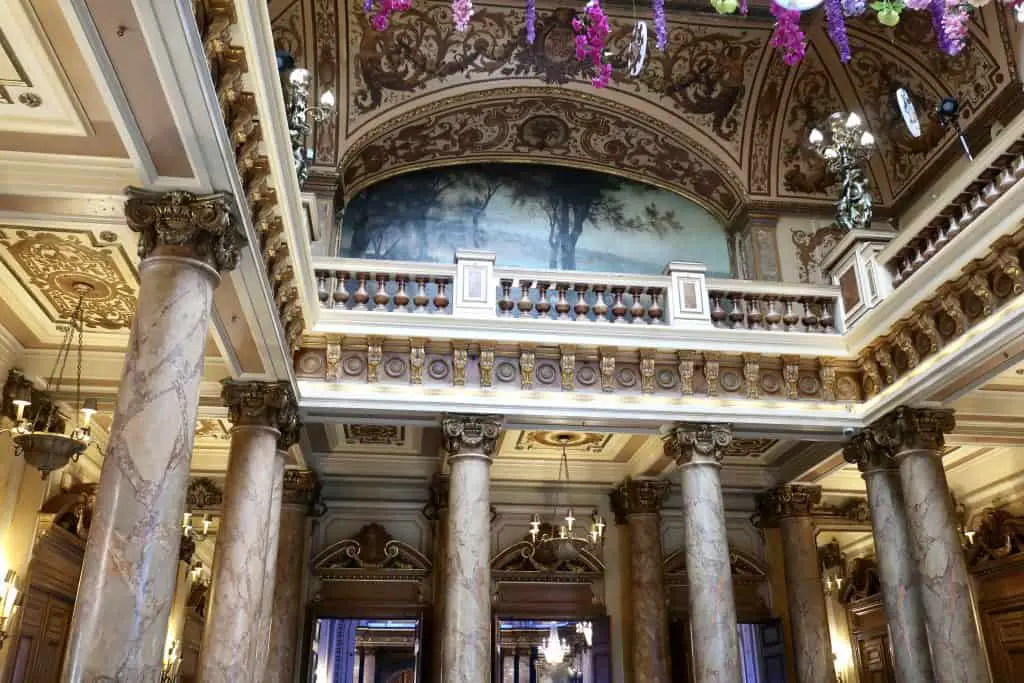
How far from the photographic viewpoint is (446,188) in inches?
498

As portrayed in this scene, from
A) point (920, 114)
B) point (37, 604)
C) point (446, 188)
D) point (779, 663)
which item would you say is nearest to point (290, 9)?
point (446, 188)

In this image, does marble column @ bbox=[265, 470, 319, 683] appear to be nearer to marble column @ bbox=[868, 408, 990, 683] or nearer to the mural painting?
the mural painting

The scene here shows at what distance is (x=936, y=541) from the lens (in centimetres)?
822

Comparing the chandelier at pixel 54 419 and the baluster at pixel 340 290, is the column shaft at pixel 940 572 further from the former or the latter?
the chandelier at pixel 54 419

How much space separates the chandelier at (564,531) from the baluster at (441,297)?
2700 millimetres

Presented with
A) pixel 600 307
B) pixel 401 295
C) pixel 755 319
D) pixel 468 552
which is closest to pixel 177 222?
pixel 401 295

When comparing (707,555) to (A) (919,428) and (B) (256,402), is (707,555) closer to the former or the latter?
(A) (919,428)

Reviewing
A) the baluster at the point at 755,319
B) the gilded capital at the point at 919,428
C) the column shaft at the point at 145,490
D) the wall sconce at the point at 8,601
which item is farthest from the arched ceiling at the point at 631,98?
the column shaft at the point at 145,490

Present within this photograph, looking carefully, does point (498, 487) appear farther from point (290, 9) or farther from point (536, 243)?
point (290, 9)

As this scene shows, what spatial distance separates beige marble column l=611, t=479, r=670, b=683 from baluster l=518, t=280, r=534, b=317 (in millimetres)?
3524

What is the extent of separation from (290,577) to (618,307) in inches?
201

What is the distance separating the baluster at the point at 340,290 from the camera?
9086 mm

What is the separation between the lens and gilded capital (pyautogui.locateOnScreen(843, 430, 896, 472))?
912cm

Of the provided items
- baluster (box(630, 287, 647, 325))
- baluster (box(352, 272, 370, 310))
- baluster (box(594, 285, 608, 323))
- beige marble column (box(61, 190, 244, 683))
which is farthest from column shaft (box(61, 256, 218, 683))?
baluster (box(630, 287, 647, 325))
